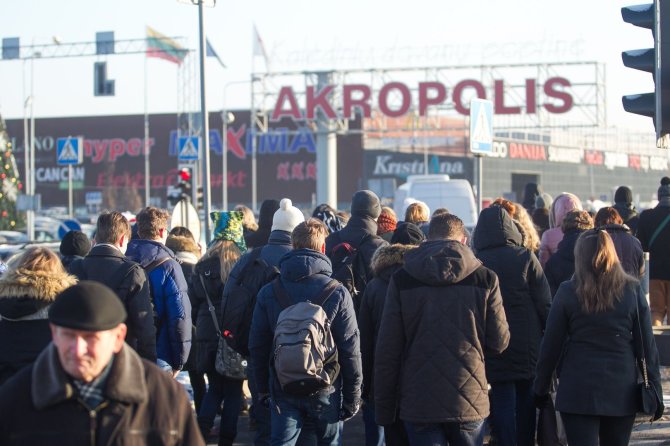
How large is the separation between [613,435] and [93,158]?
81.1 meters

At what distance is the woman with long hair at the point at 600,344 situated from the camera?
20.4 ft

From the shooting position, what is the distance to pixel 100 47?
56.2 meters

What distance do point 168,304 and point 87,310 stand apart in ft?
14.7

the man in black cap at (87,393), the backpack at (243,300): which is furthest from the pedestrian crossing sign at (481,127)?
the man in black cap at (87,393)

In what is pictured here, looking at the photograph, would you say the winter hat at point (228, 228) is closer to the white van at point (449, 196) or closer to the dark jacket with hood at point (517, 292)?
the dark jacket with hood at point (517, 292)

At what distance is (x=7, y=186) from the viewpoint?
4806 cm

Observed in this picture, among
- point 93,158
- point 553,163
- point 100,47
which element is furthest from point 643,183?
point 100,47

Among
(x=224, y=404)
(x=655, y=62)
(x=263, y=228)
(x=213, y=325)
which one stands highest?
(x=655, y=62)

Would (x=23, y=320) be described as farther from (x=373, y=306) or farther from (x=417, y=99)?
(x=417, y=99)

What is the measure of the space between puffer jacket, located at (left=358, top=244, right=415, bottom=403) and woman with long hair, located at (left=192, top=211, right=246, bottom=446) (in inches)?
63.3

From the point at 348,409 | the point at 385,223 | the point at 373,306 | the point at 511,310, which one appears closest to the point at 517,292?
the point at 511,310

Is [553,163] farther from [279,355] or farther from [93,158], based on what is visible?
[279,355]

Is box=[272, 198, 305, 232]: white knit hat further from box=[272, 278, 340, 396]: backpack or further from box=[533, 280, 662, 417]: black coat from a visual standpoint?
box=[533, 280, 662, 417]: black coat

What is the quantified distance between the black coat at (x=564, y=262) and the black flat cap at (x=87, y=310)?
5.89m
